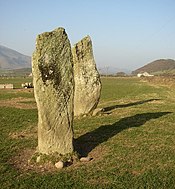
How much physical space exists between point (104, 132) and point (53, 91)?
16.0 feet

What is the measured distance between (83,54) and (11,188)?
13.1 meters

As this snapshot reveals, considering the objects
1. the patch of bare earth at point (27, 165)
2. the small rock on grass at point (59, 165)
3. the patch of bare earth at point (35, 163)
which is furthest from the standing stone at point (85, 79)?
the small rock on grass at point (59, 165)

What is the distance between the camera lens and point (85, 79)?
19.5 metres

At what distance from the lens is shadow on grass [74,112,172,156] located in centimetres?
1163

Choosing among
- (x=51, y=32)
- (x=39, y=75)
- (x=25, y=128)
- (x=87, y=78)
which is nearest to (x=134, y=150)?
(x=39, y=75)

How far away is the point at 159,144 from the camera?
11.8m

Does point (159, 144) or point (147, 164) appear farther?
point (159, 144)

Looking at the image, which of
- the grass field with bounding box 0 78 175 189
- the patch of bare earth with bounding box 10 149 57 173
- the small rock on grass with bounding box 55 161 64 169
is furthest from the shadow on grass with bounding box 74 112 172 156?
the patch of bare earth with bounding box 10 149 57 173

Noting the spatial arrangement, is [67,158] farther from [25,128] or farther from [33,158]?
[25,128]

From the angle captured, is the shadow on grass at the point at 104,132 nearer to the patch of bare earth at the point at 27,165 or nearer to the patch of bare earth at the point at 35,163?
the patch of bare earth at the point at 35,163

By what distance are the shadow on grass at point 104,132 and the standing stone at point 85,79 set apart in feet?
9.62

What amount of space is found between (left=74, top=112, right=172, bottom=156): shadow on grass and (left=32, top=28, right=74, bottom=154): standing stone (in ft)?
4.27

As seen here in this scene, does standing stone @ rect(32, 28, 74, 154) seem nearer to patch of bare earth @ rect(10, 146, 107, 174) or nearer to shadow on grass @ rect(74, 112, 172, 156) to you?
patch of bare earth @ rect(10, 146, 107, 174)

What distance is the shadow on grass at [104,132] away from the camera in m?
11.6
